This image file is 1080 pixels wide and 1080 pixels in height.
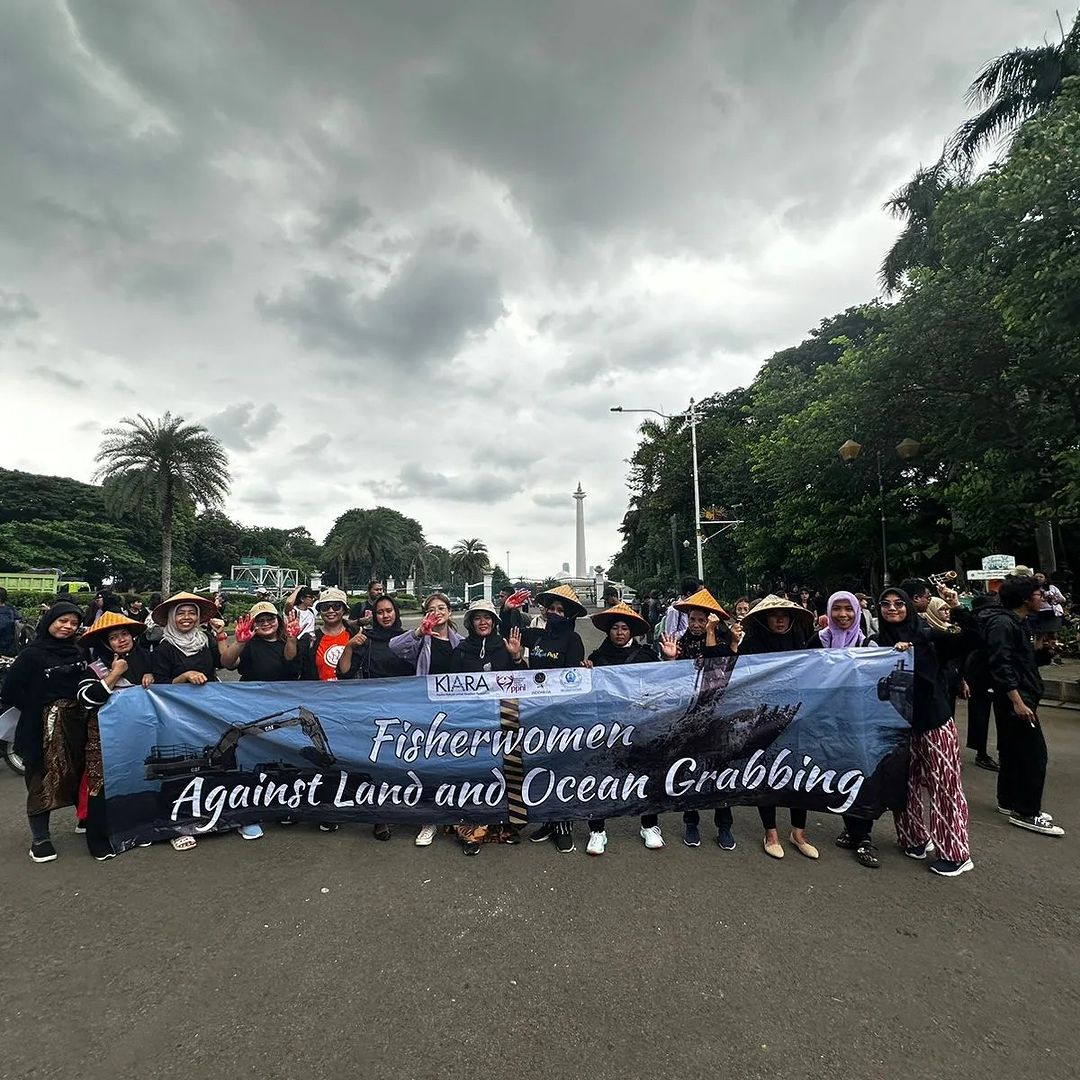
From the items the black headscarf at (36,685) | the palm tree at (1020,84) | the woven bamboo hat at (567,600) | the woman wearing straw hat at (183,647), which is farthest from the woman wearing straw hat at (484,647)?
the palm tree at (1020,84)

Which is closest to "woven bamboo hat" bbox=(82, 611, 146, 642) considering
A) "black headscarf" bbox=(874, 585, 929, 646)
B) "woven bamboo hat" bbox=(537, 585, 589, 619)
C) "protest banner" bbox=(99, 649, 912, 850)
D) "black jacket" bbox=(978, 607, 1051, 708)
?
"protest banner" bbox=(99, 649, 912, 850)

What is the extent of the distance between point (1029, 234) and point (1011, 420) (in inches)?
218

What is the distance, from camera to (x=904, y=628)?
4.11 metres

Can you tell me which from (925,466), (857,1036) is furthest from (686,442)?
(857,1036)

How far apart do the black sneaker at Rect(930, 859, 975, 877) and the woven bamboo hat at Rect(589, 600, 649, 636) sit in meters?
2.35

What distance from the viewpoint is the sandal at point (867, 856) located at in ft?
12.2

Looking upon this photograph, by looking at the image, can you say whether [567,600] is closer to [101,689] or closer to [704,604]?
[704,604]

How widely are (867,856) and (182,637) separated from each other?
199 inches

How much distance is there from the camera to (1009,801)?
443 centimetres

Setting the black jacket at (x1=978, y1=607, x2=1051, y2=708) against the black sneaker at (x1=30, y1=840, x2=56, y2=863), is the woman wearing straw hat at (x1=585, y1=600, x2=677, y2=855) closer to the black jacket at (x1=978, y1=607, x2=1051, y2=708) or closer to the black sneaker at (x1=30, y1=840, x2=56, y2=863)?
the black jacket at (x1=978, y1=607, x2=1051, y2=708)

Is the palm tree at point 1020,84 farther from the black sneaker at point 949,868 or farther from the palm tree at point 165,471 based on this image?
the palm tree at point 165,471

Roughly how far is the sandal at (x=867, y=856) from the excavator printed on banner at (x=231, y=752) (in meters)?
3.55

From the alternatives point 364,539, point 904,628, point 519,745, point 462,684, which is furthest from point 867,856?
point 364,539

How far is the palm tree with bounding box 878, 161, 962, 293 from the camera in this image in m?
20.4
